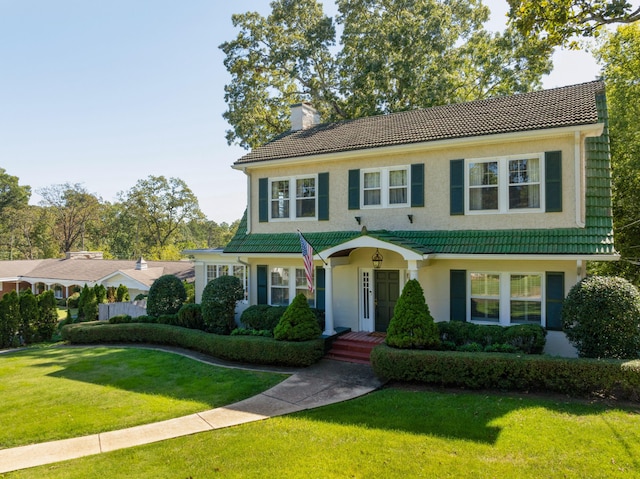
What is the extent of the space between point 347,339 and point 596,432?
22.6 feet

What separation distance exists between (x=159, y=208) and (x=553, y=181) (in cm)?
5078

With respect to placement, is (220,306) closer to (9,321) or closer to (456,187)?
(456,187)

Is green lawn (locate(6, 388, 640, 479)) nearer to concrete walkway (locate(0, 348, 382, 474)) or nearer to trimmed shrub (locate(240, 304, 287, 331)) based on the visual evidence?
concrete walkway (locate(0, 348, 382, 474))

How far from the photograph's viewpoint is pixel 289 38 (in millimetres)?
27125

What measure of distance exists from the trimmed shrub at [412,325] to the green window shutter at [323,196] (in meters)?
4.70

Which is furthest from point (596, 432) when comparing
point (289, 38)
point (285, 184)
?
point (289, 38)

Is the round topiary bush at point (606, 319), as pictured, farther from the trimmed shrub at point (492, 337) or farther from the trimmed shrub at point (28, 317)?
the trimmed shrub at point (28, 317)

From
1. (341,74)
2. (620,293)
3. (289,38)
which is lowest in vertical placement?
(620,293)

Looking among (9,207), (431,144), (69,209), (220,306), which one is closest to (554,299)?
(431,144)

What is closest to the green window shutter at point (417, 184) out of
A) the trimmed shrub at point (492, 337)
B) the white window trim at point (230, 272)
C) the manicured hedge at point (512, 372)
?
the trimmed shrub at point (492, 337)

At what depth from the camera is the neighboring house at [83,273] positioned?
3094 cm

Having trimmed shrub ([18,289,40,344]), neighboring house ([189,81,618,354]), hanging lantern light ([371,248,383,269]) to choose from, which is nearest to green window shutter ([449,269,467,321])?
neighboring house ([189,81,618,354])

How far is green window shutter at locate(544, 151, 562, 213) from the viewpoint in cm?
1099

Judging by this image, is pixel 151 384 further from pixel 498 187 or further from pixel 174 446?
pixel 498 187
